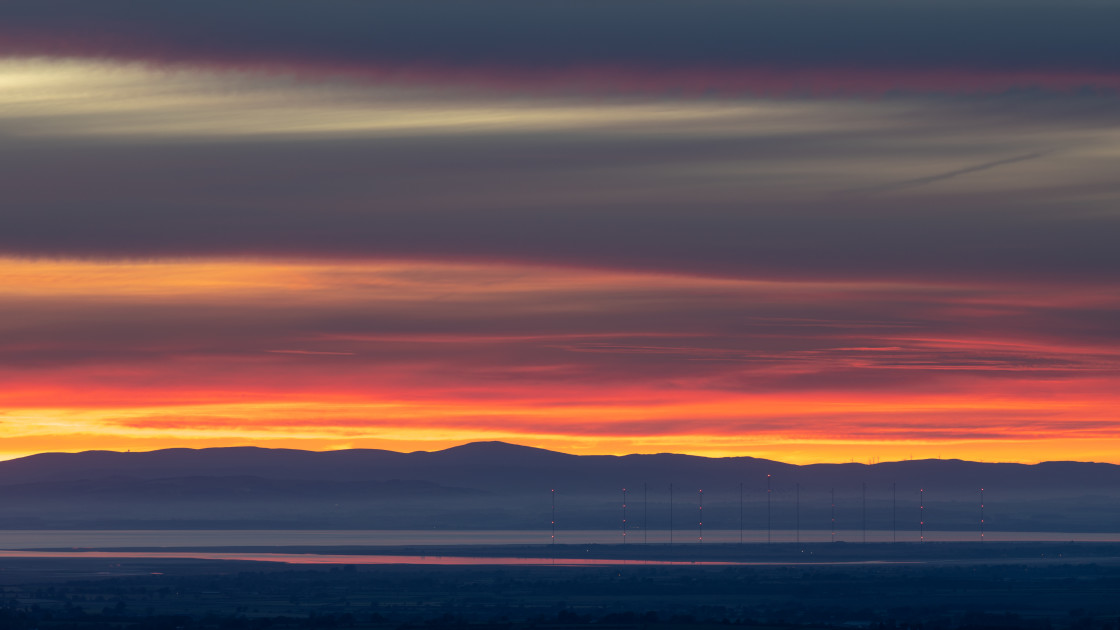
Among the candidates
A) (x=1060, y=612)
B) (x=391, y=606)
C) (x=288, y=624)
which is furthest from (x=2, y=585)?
(x=1060, y=612)

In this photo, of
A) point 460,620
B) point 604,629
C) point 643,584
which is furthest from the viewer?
point 643,584

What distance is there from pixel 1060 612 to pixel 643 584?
48166mm

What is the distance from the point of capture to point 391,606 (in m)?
164

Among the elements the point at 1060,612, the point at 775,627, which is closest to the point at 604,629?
the point at 775,627

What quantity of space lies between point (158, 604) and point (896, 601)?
2554 inches

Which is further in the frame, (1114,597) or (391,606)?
(1114,597)

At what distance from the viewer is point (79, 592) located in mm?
186875

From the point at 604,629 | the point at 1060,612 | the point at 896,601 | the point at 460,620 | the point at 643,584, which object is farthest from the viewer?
the point at 643,584

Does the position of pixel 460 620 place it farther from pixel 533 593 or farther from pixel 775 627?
pixel 533 593

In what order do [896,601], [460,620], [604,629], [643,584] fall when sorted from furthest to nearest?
[643,584], [896,601], [460,620], [604,629]

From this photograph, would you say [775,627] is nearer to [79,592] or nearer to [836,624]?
[836,624]

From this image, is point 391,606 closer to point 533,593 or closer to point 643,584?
point 533,593

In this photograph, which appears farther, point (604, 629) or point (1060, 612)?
point (1060, 612)

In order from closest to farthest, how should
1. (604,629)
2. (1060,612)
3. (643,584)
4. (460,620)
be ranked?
1. (604,629)
2. (460,620)
3. (1060,612)
4. (643,584)
